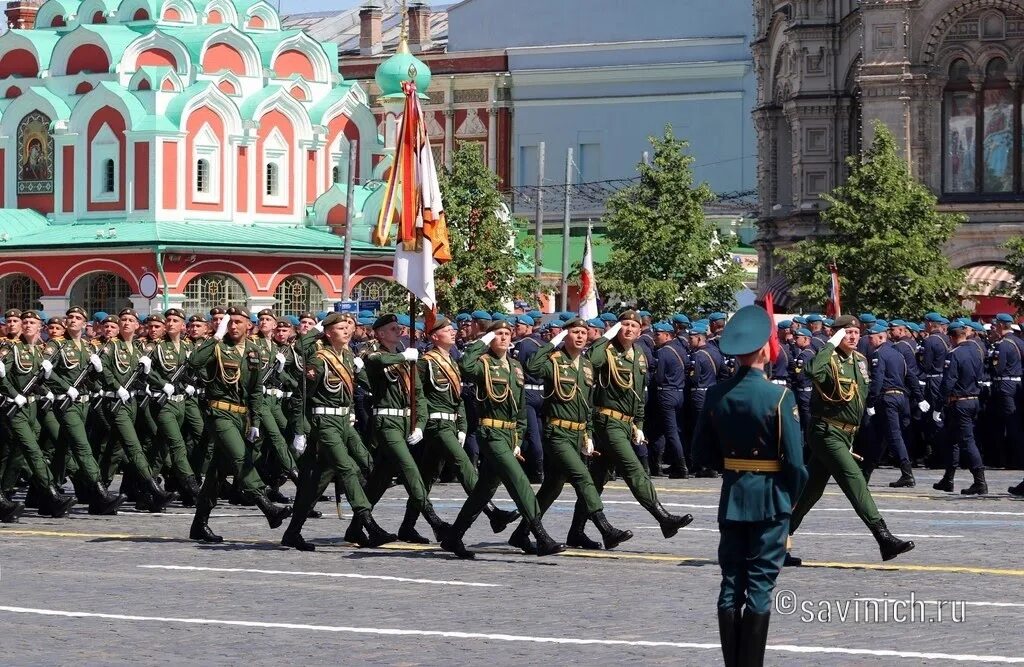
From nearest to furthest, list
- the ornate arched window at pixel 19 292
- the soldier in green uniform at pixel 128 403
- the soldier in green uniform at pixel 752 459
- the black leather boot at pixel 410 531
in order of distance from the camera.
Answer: the soldier in green uniform at pixel 752 459 → the black leather boot at pixel 410 531 → the soldier in green uniform at pixel 128 403 → the ornate arched window at pixel 19 292

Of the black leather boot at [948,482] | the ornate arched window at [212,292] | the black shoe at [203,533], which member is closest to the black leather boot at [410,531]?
the black shoe at [203,533]

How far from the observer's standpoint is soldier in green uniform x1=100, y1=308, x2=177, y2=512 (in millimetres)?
19828

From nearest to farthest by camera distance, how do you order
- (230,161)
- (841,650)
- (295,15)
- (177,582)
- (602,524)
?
(841,650), (177,582), (602,524), (230,161), (295,15)

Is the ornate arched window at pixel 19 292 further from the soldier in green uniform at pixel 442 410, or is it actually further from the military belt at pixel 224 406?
the soldier in green uniform at pixel 442 410

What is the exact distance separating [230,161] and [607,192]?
640 inches

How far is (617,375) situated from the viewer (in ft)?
53.2

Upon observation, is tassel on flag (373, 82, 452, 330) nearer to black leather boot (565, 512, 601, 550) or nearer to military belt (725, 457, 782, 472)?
black leather boot (565, 512, 601, 550)

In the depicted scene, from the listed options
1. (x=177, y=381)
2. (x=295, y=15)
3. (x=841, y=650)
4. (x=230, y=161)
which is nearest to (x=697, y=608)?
(x=841, y=650)

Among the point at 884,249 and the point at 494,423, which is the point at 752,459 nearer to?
the point at 494,423

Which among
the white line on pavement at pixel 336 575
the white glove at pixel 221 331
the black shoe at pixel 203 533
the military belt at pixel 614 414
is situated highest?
the white glove at pixel 221 331

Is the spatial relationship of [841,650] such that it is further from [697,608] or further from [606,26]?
[606,26]

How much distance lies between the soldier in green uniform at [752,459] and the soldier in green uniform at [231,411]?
7254mm

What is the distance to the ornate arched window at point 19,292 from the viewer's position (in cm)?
6181

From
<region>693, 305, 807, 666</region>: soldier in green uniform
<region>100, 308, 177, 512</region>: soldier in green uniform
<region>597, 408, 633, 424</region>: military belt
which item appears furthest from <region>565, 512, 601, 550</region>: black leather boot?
<region>693, 305, 807, 666</region>: soldier in green uniform
